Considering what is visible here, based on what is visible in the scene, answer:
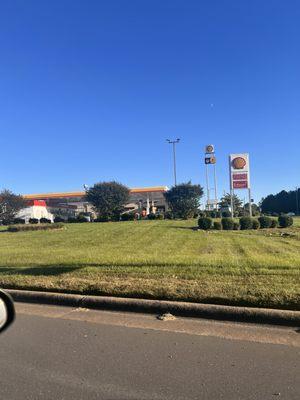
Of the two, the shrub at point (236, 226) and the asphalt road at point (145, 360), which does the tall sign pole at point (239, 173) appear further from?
the asphalt road at point (145, 360)

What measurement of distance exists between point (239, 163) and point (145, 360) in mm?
33503

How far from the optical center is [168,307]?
732 cm

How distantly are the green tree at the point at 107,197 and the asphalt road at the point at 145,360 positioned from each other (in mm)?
56589

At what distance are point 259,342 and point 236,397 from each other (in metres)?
1.65

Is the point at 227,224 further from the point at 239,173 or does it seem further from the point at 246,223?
the point at 239,173

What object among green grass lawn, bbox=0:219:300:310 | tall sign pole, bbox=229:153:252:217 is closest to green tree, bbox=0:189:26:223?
tall sign pole, bbox=229:153:252:217

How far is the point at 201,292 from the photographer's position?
7809 millimetres

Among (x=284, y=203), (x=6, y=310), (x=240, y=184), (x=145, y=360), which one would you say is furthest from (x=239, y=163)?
(x=284, y=203)

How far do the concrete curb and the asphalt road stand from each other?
0.72 ft

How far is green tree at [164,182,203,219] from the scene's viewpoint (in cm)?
5491

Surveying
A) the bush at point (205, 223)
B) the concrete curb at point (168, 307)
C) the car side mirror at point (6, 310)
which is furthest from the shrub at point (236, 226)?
the car side mirror at point (6, 310)

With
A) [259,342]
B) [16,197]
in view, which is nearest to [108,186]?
[16,197]

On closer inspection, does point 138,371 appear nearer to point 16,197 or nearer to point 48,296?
point 48,296

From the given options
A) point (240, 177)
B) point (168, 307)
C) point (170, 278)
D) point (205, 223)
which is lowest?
point (168, 307)
